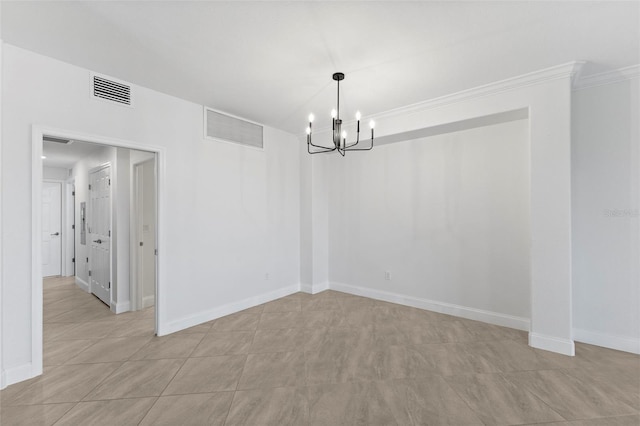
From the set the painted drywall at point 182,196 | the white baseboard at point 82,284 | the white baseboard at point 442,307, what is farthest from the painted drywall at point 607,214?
the white baseboard at point 82,284

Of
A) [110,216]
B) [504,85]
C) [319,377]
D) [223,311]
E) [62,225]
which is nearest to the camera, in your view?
[319,377]

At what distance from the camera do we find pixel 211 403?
2.22m

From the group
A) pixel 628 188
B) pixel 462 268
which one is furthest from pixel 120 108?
pixel 628 188

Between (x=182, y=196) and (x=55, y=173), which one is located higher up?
(x=55, y=173)

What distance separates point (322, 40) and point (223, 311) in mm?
3496

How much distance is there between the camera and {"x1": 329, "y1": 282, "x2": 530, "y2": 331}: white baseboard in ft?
11.8

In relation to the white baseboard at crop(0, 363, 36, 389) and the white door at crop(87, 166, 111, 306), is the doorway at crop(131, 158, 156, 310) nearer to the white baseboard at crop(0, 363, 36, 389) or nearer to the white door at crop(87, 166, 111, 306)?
the white door at crop(87, 166, 111, 306)

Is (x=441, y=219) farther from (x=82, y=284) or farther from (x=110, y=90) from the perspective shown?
(x=82, y=284)

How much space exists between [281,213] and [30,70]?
3318 mm

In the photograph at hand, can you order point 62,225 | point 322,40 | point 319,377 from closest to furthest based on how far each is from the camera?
point 322,40 → point 319,377 → point 62,225

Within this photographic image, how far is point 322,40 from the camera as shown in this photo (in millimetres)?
2424

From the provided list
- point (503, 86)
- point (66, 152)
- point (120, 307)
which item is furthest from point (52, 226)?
point (503, 86)

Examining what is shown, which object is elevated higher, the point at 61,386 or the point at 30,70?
the point at 30,70

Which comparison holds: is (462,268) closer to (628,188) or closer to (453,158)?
(453,158)
